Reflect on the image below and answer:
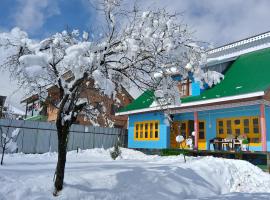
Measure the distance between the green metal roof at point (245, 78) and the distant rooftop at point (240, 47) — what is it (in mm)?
532

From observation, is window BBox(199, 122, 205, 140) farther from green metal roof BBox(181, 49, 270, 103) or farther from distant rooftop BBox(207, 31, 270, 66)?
distant rooftop BBox(207, 31, 270, 66)

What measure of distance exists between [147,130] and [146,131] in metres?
0.12

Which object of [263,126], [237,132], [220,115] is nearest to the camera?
[263,126]

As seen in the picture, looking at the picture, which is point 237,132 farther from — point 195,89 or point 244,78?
point 195,89

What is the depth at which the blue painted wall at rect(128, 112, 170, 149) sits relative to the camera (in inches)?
776

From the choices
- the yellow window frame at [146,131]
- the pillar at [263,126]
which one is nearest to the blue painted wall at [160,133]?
the yellow window frame at [146,131]

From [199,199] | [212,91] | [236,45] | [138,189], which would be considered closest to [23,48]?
[138,189]

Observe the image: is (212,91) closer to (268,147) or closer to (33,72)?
(268,147)

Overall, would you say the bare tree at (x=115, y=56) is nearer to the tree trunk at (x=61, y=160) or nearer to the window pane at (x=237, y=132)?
the tree trunk at (x=61, y=160)

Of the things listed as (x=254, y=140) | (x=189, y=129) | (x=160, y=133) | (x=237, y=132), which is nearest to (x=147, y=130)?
(x=160, y=133)

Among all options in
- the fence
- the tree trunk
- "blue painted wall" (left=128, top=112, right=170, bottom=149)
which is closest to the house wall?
"blue painted wall" (left=128, top=112, right=170, bottom=149)

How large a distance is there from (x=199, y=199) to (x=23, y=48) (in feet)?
20.2

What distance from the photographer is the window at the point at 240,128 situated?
52.2 feet

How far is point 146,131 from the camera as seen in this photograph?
2127 centimetres
